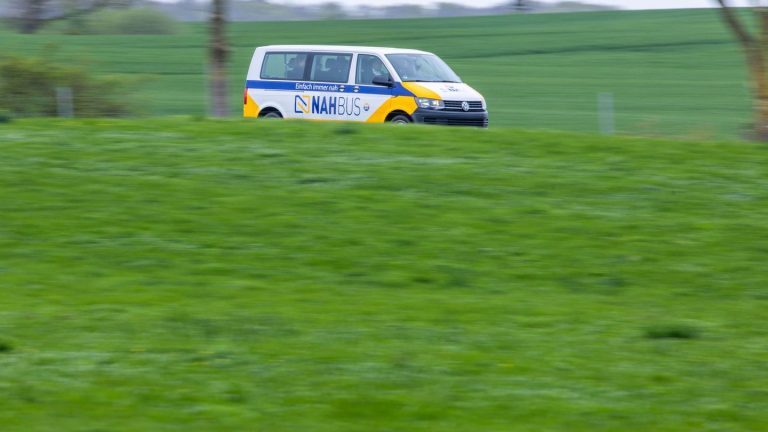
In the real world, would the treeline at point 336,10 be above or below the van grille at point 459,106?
above

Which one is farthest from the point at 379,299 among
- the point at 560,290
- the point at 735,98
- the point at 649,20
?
the point at 649,20

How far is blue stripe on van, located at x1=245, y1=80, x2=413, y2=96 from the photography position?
19688 mm

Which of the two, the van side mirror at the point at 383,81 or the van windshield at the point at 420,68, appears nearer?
the van side mirror at the point at 383,81

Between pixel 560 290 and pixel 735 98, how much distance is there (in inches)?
→ 1028

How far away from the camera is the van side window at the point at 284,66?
21.2 m

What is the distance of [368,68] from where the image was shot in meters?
20.2

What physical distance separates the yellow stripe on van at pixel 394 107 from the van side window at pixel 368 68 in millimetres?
510

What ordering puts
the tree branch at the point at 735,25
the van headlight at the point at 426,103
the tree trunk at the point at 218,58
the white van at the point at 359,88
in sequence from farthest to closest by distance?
the tree trunk at the point at 218,58 < the white van at the point at 359,88 < the van headlight at the point at 426,103 < the tree branch at the point at 735,25

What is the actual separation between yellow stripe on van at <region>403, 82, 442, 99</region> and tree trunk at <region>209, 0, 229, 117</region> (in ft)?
10.1

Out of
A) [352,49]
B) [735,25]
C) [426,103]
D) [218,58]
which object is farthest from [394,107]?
[735,25]

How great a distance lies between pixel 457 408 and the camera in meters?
6.17

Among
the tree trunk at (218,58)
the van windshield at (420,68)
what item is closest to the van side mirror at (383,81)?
the van windshield at (420,68)

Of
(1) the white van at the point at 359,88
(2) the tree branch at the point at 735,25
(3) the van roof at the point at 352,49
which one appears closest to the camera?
(2) the tree branch at the point at 735,25

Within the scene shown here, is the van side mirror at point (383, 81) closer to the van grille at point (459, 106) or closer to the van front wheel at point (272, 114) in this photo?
the van grille at point (459, 106)
